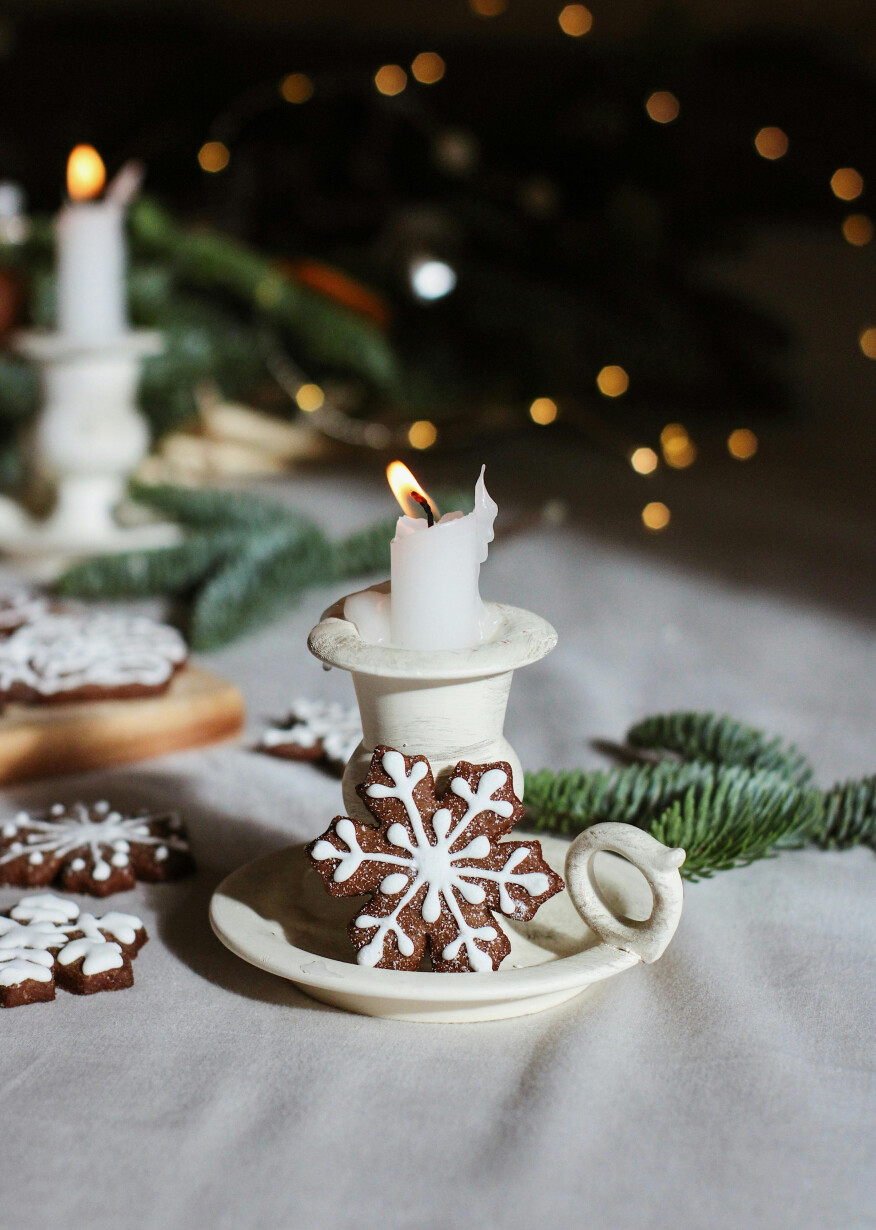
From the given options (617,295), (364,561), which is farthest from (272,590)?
(617,295)

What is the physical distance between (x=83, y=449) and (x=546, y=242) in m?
0.91

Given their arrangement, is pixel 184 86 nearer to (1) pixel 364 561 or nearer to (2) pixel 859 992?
(1) pixel 364 561

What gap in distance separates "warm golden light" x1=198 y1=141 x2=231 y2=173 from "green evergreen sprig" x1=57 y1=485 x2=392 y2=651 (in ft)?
1.85

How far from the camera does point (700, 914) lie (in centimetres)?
67

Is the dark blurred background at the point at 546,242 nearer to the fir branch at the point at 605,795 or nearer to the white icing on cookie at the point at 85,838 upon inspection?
the fir branch at the point at 605,795

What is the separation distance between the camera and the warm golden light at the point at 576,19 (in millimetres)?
2480

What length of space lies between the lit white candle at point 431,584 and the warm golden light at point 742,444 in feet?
4.48

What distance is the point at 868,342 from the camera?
2.13 metres

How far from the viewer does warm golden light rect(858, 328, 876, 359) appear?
213 centimetres

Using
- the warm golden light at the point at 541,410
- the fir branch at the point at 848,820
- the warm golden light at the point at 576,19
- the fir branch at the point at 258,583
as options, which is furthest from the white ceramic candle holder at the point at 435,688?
the warm golden light at the point at 576,19

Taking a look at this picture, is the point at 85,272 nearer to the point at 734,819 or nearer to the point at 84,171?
the point at 84,171

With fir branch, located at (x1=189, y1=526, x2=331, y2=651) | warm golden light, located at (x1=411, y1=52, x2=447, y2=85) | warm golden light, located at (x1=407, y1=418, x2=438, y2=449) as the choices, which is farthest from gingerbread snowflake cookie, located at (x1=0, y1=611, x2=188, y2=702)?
warm golden light, located at (x1=411, y1=52, x2=447, y2=85)

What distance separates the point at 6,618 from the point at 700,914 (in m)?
0.60

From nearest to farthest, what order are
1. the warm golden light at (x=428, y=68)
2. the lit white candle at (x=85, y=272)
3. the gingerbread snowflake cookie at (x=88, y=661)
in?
1. the gingerbread snowflake cookie at (x=88, y=661)
2. the lit white candle at (x=85, y=272)
3. the warm golden light at (x=428, y=68)
